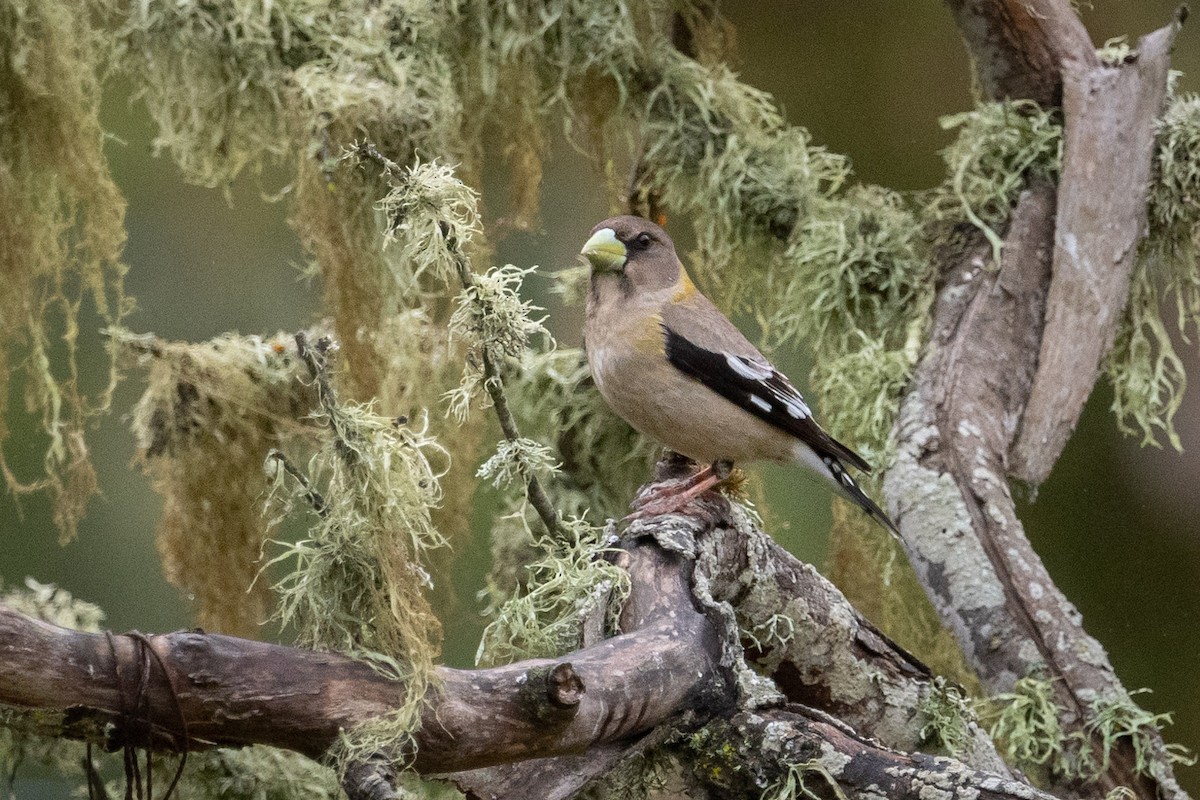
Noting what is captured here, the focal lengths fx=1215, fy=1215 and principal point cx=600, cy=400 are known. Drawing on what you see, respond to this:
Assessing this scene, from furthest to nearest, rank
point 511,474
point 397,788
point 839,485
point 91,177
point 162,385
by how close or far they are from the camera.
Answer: point 162,385 → point 91,177 → point 839,485 → point 511,474 → point 397,788

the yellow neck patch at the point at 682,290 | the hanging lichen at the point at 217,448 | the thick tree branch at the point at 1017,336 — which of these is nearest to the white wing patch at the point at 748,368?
the yellow neck patch at the point at 682,290

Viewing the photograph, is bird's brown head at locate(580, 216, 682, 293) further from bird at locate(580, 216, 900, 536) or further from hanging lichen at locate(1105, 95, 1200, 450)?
hanging lichen at locate(1105, 95, 1200, 450)

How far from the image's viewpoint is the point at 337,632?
123 centimetres

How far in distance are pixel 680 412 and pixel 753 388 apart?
16cm

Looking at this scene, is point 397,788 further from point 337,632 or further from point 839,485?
point 839,485

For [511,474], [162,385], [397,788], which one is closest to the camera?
[397,788]

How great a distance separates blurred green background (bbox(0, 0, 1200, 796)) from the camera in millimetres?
3803

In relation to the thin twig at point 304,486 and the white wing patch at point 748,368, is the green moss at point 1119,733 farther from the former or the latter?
the thin twig at point 304,486

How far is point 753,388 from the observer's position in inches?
90.0

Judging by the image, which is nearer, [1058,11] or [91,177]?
[91,177]

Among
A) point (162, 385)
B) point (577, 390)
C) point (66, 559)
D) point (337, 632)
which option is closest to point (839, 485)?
point (577, 390)

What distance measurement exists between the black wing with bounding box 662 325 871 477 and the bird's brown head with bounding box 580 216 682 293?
0.45 ft

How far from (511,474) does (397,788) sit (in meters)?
0.53

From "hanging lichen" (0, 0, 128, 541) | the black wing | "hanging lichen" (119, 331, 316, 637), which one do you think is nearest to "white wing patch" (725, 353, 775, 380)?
the black wing
